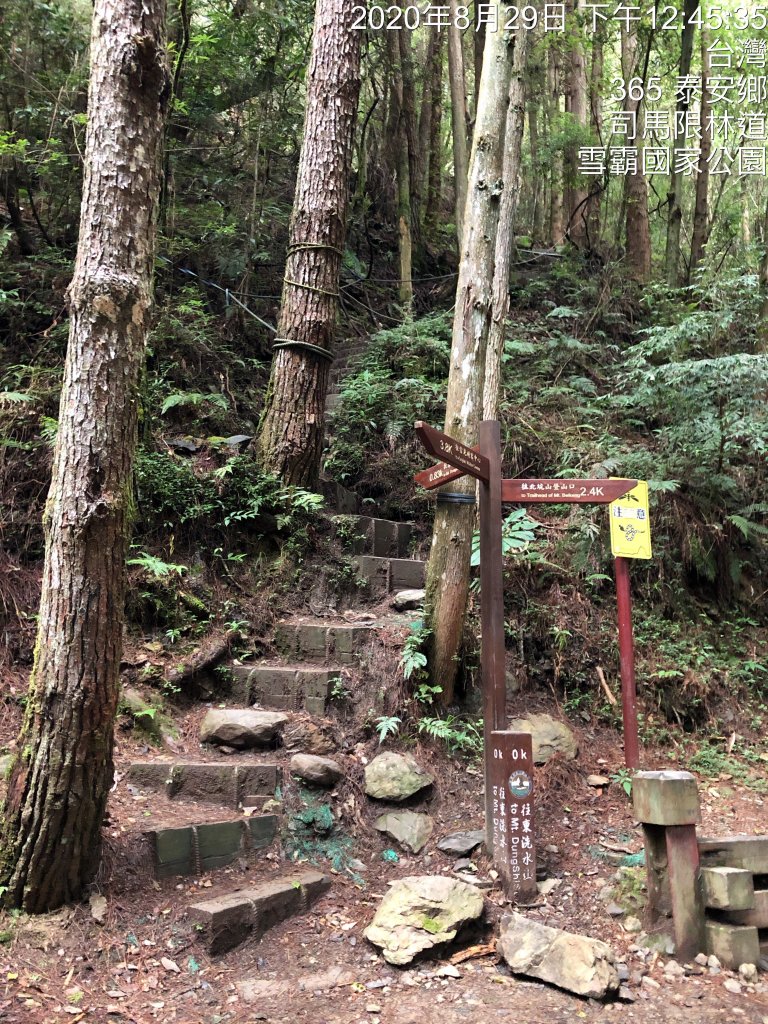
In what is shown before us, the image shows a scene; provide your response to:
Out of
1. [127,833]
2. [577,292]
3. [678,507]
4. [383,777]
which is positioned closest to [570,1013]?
[383,777]

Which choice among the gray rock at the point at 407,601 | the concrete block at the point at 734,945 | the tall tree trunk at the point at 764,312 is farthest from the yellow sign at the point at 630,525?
the tall tree trunk at the point at 764,312

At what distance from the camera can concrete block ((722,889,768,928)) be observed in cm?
389

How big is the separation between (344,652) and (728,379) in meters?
4.58

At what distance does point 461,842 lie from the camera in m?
4.69

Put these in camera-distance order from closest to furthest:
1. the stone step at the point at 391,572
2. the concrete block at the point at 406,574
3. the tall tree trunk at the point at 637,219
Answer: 1. the stone step at the point at 391,572
2. the concrete block at the point at 406,574
3. the tall tree trunk at the point at 637,219

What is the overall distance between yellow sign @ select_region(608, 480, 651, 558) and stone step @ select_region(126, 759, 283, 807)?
3.12m

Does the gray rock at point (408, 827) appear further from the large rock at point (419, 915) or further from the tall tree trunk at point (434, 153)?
the tall tree trunk at point (434, 153)

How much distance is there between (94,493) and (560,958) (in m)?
3.24

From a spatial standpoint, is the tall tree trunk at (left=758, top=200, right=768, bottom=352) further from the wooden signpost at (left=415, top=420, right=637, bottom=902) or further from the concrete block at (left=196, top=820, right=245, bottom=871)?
the concrete block at (left=196, top=820, right=245, bottom=871)

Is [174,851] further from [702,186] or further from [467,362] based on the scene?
[702,186]

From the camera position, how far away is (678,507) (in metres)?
7.64

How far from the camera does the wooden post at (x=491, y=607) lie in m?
4.63

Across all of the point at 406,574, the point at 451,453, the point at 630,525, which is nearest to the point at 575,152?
the point at 406,574

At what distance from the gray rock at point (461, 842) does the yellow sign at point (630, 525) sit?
7.58 feet
